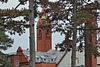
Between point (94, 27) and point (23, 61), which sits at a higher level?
point (94, 27)

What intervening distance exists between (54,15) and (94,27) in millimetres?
3030

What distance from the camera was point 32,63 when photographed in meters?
13.5

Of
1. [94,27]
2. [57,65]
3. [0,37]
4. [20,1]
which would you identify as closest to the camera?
[20,1]

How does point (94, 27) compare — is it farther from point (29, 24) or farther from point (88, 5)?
point (29, 24)

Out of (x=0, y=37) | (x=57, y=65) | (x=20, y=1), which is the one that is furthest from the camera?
(x=57, y=65)

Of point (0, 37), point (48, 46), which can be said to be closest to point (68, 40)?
point (0, 37)

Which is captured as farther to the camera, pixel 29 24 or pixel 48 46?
pixel 48 46

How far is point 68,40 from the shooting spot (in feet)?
57.4

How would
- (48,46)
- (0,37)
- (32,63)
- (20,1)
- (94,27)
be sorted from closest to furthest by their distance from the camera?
(32,63)
(20,1)
(94,27)
(0,37)
(48,46)

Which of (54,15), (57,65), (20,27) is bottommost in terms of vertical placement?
(57,65)

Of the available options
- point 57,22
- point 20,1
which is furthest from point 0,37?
point 20,1

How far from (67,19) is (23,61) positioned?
3160 cm

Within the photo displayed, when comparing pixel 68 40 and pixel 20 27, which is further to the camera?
pixel 68 40

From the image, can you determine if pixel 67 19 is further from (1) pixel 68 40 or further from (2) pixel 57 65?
(2) pixel 57 65
